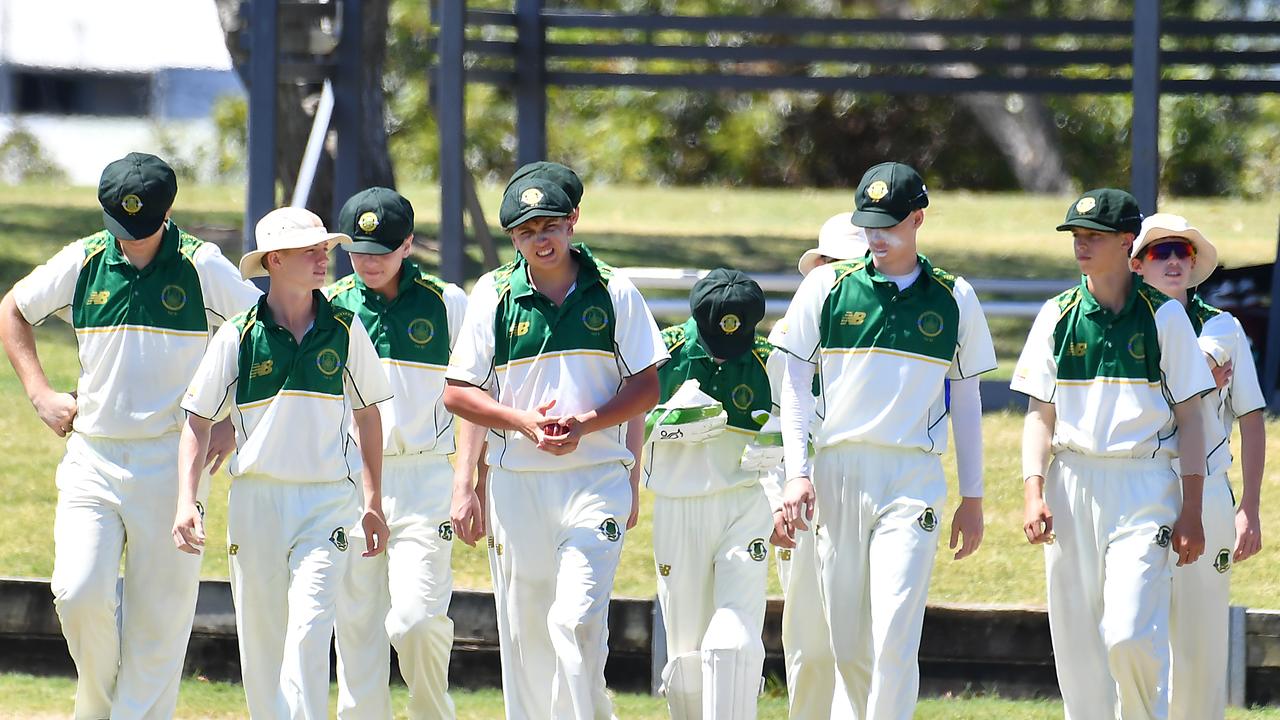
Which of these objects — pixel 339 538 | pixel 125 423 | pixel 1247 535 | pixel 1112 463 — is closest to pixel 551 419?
pixel 339 538

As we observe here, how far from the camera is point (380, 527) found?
693cm

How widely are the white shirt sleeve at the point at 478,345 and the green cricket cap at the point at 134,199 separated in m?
1.12

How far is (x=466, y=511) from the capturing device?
679 centimetres

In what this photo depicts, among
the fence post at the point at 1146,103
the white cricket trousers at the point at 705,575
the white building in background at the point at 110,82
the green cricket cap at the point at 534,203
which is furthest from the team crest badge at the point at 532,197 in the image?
the white building in background at the point at 110,82

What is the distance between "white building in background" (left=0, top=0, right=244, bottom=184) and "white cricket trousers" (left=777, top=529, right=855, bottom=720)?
20022 millimetres

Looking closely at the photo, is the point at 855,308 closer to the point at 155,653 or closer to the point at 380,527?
the point at 380,527

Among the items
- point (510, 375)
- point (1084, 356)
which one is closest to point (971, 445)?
point (1084, 356)

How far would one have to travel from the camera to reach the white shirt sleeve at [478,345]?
6801mm

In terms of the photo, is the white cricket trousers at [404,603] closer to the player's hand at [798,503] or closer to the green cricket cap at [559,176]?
the green cricket cap at [559,176]

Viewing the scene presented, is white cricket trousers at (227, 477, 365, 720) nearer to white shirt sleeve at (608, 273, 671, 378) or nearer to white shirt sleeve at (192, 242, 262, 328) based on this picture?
white shirt sleeve at (192, 242, 262, 328)

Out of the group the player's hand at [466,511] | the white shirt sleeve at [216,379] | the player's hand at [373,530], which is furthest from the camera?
the player's hand at [373,530]

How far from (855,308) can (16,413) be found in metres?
6.87

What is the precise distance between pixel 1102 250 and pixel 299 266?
8.64 ft

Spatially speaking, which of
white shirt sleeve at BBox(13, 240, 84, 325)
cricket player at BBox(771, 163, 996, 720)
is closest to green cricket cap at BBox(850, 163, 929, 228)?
cricket player at BBox(771, 163, 996, 720)
